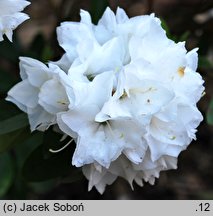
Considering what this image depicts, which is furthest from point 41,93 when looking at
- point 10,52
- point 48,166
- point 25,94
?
point 10,52

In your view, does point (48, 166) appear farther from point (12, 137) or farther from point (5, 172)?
point (5, 172)

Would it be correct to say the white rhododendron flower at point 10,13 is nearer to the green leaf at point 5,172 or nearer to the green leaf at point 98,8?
the green leaf at point 98,8

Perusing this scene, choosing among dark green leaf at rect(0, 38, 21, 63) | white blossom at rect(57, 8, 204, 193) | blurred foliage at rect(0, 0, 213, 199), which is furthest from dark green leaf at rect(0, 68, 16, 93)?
white blossom at rect(57, 8, 204, 193)

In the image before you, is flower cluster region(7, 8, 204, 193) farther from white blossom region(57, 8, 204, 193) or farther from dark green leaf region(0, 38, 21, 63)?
dark green leaf region(0, 38, 21, 63)

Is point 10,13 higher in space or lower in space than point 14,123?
higher

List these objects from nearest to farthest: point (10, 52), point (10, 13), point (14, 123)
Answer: point (10, 13), point (14, 123), point (10, 52)

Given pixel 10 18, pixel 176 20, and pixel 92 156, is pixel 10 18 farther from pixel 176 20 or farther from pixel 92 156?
pixel 176 20

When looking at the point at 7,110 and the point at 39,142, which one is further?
the point at 39,142
